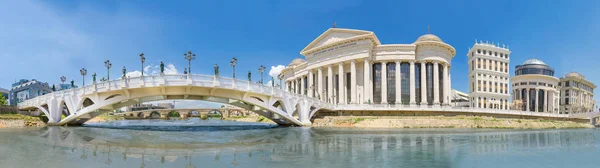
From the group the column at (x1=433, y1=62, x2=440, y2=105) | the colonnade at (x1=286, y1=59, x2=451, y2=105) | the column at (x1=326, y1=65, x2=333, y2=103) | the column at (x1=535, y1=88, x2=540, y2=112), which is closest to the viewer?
the colonnade at (x1=286, y1=59, x2=451, y2=105)

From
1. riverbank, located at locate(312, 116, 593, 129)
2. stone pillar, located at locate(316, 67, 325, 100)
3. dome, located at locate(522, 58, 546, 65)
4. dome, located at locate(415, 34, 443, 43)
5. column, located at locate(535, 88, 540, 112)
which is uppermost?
dome, located at locate(415, 34, 443, 43)

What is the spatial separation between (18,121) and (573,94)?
517ft

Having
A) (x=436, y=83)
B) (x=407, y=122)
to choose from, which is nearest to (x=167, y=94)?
(x=407, y=122)

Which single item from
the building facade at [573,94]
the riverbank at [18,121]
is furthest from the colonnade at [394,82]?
the building facade at [573,94]

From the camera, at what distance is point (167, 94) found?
44.3 m

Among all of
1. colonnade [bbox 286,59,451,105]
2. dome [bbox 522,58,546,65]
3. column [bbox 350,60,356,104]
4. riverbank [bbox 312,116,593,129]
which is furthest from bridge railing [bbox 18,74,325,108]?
dome [bbox 522,58,546,65]

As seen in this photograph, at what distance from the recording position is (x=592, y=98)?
5595 inches

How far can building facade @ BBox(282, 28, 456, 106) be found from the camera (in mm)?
71062

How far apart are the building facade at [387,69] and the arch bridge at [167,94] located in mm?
25235

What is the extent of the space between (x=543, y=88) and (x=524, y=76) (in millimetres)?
6346

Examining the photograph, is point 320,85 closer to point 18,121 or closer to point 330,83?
point 330,83

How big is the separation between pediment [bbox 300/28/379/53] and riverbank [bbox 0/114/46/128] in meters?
55.1

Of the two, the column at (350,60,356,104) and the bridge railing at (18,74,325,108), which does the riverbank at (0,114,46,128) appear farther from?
the column at (350,60,356,104)

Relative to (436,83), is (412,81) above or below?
above
